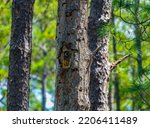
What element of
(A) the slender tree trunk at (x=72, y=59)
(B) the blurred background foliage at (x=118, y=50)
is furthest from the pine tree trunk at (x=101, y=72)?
(A) the slender tree trunk at (x=72, y=59)

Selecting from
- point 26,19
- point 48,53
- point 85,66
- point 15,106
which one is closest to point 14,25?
point 26,19

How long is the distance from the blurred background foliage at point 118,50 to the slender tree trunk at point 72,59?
0.97m

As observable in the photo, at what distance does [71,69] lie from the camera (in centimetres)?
480

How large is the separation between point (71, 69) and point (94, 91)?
6.69ft

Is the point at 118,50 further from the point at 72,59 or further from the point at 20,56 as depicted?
the point at 72,59

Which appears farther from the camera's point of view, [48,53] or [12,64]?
[48,53]

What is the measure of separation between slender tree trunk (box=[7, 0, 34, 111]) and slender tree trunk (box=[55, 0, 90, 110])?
236 centimetres

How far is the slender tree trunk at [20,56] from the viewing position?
284 inches

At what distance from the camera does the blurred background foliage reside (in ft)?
20.2

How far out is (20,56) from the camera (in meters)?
7.23

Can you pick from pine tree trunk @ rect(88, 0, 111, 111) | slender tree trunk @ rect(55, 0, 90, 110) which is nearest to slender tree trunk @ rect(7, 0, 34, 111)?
pine tree trunk @ rect(88, 0, 111, 111)

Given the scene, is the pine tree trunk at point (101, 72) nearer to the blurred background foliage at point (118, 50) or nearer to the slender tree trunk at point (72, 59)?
the blurred background foliage at point (118, 50)

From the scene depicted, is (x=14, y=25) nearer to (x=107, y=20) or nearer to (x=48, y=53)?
(x=107, y=20)

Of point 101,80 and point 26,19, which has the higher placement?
point 26,19
